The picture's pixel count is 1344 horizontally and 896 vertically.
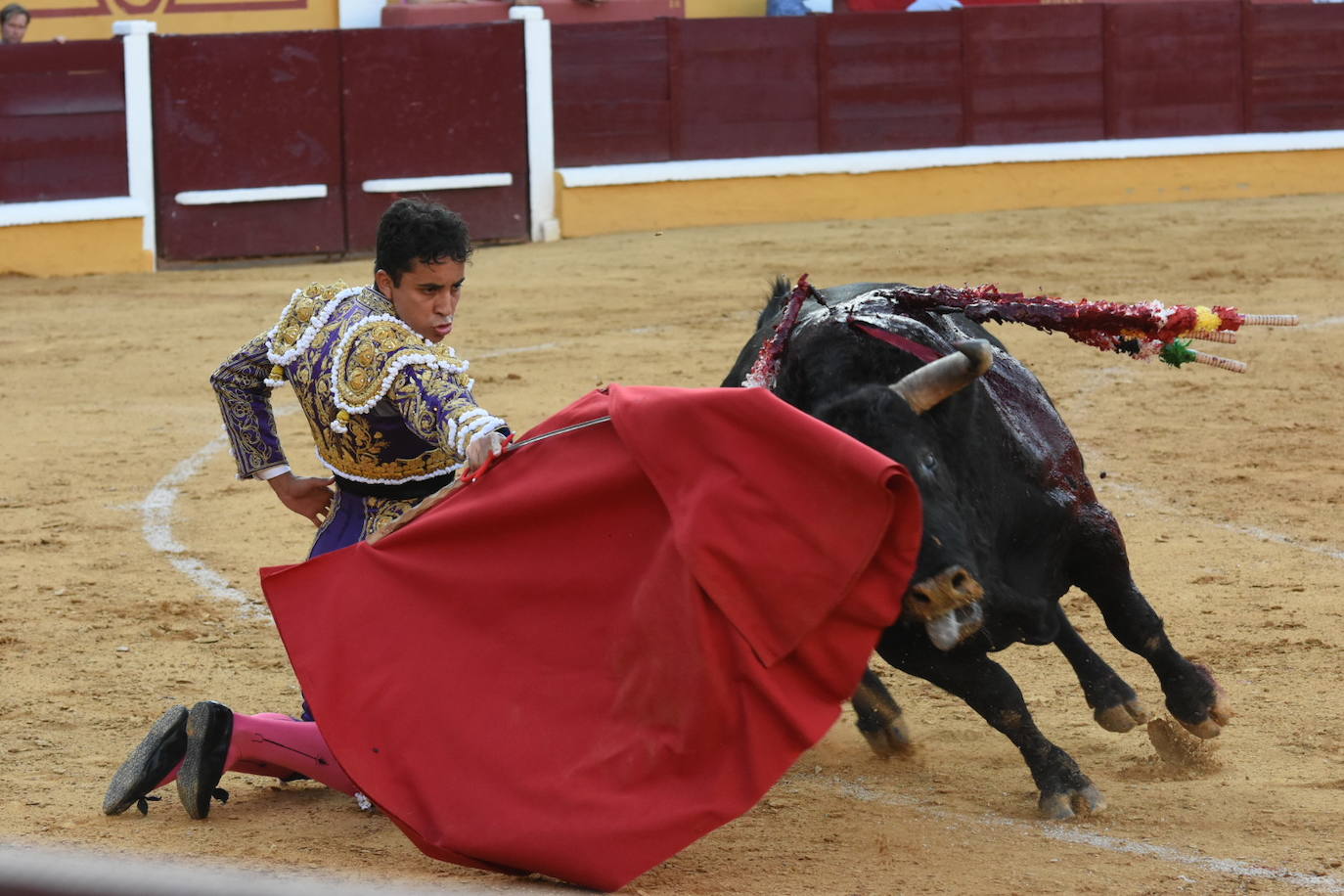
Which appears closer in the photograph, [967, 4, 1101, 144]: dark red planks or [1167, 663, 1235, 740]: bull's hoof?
[1167, 663, 1235, 740]: bull's hoof

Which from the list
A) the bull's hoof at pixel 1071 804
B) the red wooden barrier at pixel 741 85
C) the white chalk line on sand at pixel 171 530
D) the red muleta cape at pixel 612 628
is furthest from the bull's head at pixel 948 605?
the red wooden barrier at pixel 741 85

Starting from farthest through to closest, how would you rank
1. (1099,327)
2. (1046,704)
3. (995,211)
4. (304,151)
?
(995,211), (304,151), (1046,704), (1099,327)

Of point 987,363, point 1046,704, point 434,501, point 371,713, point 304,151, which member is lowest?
point 1046,704

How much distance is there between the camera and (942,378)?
2633mm

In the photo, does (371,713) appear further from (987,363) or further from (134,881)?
(134,881)

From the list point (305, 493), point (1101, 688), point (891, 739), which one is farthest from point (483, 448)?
point (1101, 688)

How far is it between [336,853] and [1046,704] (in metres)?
1.44

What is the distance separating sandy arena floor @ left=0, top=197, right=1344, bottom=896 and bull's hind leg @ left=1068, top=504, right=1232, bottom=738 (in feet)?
0.30

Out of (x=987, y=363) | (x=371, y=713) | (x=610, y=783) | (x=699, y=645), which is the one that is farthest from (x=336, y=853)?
(x=987, y=363)

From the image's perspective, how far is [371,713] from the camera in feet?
8.27

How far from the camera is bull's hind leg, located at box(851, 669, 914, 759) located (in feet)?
10.2

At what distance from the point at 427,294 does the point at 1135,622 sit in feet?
4.50

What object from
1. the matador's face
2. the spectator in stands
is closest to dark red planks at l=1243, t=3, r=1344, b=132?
the spectator in stands

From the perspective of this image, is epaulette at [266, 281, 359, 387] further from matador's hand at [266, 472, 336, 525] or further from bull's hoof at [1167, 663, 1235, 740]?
bull's hoof at [1167, 663, 1235, 740]
